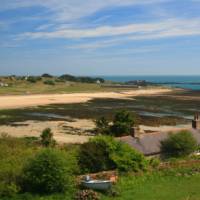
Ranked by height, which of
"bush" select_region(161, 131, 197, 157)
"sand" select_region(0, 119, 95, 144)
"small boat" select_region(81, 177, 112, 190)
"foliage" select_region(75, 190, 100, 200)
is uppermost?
"bush" select_region(161, 131, 197, 157)

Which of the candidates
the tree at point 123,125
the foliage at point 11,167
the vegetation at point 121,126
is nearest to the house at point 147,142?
the vegetation at point 121,126

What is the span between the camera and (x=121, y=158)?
2238 cm

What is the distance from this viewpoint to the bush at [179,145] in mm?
26938

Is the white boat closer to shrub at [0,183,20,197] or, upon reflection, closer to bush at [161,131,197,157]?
shrub at [0,183,20,197]

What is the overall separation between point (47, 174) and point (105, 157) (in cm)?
444

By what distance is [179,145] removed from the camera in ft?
88.3

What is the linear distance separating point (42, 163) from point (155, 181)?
6126mm

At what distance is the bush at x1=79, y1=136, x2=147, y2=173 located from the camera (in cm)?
2209

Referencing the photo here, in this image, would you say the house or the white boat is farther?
the house

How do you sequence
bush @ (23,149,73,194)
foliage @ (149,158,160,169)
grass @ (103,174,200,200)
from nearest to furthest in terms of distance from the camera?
1. bush @ (23,149,73,194)
2. grass @ (103,174,200,200)
3. foliage @ (149,158,160,169)

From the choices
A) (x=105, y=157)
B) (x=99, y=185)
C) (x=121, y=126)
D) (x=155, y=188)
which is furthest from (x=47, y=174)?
(x=121, y=126)

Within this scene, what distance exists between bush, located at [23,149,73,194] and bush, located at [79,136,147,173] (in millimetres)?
2911

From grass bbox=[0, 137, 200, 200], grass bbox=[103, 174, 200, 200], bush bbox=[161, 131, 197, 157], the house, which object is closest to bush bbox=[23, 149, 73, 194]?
grass bbox=[0, 137, 200, 200]

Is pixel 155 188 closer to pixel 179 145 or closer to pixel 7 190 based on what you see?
pixel 7 190
